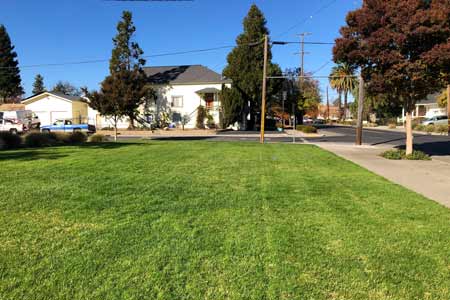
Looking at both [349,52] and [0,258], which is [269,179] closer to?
[0,258]

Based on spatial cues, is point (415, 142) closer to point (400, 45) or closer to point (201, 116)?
point (400, 45)

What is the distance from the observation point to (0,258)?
138 inches

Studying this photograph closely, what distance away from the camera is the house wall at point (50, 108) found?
4453cm

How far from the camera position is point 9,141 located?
48.2ft

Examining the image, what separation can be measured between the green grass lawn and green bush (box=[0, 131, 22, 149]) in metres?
8.04

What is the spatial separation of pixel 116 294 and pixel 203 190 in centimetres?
394

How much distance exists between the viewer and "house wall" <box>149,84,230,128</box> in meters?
42.2

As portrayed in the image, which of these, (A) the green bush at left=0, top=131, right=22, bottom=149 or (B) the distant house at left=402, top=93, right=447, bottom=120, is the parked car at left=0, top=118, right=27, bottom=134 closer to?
(A) the green bush at left=0, top=131, right=22, bottom=149

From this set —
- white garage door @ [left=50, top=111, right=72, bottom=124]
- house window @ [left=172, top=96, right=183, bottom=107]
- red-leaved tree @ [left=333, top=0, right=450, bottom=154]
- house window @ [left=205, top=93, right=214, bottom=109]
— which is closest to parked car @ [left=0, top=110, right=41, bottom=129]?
white garage door @ [left=50, top=111, right=72, bottom=124]

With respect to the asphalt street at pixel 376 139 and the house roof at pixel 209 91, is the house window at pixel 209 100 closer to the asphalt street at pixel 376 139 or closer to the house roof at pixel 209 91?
the house roof at pixel 209 91

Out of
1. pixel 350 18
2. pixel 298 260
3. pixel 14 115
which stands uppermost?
pixel 350 18

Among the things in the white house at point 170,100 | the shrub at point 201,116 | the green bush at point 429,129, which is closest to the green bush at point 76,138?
the shrub at point 201,116

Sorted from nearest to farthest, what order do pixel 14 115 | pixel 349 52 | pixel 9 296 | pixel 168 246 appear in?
pixel 9 296, pixel 168 246, pixel 349 52, pixel 14 115

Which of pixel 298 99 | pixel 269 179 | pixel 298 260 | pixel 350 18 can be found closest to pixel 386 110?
pixel 298 99
